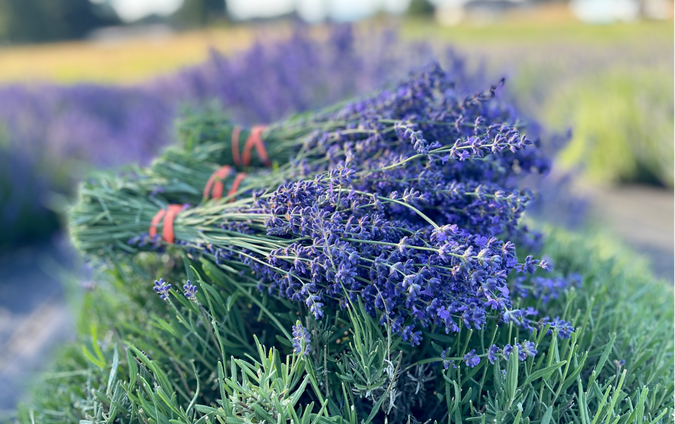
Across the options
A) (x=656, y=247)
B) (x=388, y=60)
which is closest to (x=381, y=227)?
(x=388, y=60)

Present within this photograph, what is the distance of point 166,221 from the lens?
47.0 inches

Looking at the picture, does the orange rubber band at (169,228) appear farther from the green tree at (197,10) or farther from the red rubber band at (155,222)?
the green tree at (197,10)

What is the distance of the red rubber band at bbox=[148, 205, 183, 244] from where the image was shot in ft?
3.88

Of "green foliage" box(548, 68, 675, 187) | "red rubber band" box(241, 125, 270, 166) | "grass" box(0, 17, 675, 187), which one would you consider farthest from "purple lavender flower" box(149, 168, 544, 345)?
"green foliage" box(548, 68, 675, 187)

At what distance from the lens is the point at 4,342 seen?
2.55 m

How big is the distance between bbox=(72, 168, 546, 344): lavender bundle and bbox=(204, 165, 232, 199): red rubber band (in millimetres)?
231

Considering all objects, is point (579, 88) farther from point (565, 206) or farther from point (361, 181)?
point (361, 181)

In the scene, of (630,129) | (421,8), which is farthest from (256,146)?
(421,8)

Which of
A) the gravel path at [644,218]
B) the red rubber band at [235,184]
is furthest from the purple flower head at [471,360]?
the gravel path at [644,218]

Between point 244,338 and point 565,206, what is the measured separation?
114 inches

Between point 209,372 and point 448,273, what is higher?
point 448,273

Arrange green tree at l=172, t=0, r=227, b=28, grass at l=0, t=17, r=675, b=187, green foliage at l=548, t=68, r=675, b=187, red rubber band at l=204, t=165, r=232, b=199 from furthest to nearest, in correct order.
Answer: green tree at l=172, t=0, r=227, b=28, green foliage at l=548, t=68, r=675, b=187, grass at l=0, t=17, r=675, b=187, red rubber band at l=204, t=165, r=232, b=199

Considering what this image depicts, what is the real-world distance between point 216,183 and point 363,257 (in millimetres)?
637

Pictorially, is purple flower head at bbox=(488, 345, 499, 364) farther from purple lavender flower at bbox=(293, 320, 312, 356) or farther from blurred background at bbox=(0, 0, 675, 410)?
blurred background at bbox=(0, 0, 675, 410)
